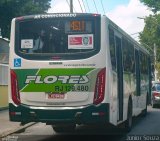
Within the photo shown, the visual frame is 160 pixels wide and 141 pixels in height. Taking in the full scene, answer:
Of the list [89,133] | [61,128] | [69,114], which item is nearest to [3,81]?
[61,128]

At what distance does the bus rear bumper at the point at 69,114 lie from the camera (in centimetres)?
1189

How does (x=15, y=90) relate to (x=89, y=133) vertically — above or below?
above

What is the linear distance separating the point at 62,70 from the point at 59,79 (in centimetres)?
24

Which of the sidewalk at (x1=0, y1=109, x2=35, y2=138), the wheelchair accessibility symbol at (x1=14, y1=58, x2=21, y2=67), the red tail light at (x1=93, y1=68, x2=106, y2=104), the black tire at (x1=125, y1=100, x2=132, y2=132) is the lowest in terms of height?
the sidewalk at (x1=0, y1=109, x2=35, y2=138)

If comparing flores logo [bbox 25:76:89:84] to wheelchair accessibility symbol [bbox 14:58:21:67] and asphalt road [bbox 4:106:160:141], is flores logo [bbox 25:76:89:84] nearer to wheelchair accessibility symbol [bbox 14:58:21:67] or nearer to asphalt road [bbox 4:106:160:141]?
wheelchair accessibility symbol [bbox 14:58:21:67]

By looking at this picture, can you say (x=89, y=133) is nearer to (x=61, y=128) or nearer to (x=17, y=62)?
(x=61, y=128)

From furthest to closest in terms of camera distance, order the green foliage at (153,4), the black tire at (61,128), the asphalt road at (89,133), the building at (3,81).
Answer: the green foliage at (153,4) < the building at (3,81) < the black tire at (61,128) < the asphalt road at (89,133)

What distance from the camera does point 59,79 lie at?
12094 mm

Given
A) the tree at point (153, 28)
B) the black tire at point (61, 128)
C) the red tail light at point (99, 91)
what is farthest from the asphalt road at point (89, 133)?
the tree at point (153, 28)

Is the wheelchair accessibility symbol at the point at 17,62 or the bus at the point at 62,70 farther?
the wheelchair accessibility symbol at the point at 17,62

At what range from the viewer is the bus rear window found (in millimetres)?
12102

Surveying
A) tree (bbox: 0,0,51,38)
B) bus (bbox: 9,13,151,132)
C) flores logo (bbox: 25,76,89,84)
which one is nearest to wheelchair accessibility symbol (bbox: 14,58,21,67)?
bus (bbox: 9,13,151,132)

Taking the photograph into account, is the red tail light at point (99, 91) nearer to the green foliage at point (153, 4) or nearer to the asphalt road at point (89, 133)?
the asphalt road at point (89, 133)

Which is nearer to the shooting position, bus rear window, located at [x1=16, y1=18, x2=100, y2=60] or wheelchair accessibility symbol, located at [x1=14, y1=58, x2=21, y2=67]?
bus rear window, located at [x1=16, y1=18, x2=100, y2=60]
